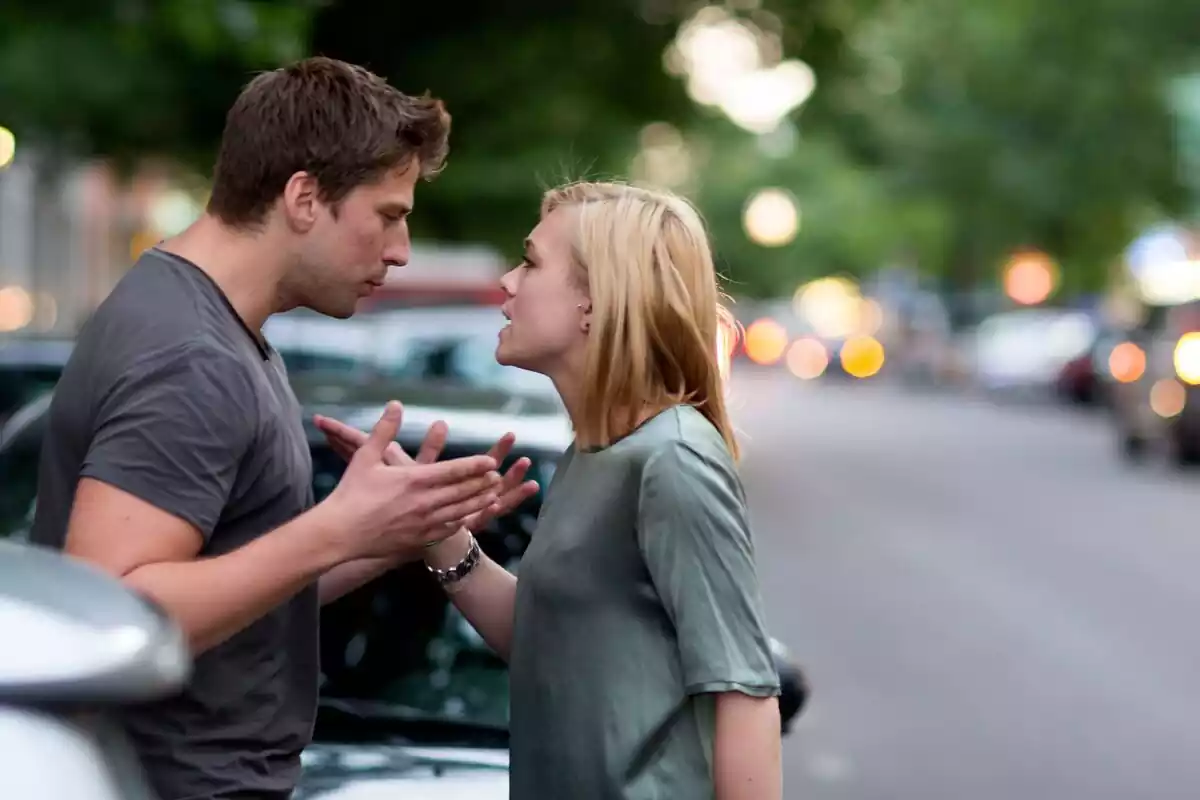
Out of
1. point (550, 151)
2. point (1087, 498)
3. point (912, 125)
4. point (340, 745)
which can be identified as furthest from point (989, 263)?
point (340, 745)

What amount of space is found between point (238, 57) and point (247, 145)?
15.7 metres

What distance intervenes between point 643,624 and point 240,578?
0.49 m

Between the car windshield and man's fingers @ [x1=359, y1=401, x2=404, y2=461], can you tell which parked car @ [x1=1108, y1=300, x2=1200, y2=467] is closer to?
the car windshield

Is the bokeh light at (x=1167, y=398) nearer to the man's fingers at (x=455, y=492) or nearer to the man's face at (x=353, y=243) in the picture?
the man's face at (x=353, y=243)

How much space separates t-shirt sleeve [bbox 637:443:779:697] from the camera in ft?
8.80

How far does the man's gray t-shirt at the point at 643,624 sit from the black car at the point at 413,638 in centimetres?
104

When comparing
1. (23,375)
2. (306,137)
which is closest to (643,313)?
(306,137)

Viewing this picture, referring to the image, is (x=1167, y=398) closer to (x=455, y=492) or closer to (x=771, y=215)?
(x=455, y=492)

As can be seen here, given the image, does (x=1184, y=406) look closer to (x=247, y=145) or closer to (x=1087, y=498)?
(x=1087, y=498)

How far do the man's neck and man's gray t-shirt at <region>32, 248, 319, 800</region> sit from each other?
3 centimetres

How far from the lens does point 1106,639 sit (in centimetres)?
1166

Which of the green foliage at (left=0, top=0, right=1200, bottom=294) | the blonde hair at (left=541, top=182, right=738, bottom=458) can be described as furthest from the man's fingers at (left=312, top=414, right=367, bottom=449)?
the green foliage at (left=0, top=0, right=1200, bottom=294)

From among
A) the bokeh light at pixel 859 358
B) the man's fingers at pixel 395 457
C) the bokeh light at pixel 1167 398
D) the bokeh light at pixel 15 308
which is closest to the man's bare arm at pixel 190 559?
the man's fingers at pixel 395 457

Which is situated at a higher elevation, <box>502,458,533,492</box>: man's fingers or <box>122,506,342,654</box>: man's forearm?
<box>502,458,533,492</box>: man's fingers
